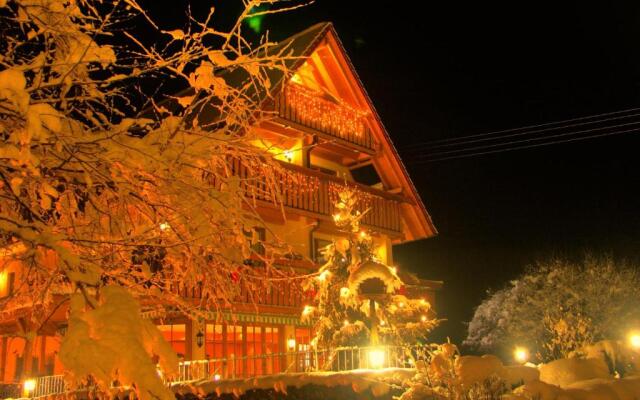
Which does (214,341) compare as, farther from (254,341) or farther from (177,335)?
(254,341)


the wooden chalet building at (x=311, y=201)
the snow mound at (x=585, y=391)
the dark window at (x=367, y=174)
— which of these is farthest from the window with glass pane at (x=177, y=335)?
the dark window at (x=367, y=174)

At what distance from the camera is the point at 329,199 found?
747 inches

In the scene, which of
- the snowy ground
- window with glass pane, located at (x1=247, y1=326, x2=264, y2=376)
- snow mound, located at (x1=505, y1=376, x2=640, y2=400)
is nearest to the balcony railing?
the snowy ground

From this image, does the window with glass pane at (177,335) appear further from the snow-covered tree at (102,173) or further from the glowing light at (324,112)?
the snow-covered tree at (102,173)

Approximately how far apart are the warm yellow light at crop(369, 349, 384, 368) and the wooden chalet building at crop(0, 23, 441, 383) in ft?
15.2

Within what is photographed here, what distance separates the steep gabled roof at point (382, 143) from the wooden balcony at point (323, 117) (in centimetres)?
56

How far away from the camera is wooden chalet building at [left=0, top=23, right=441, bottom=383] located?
17.1 meters

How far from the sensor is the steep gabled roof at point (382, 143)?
753 inches

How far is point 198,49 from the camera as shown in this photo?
453cm

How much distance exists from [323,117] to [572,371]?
10410mm

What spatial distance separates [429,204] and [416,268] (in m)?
5.78

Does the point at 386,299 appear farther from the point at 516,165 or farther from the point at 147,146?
the point at 516,165

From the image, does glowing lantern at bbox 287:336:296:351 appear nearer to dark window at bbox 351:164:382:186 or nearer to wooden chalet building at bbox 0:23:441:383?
wooden chalet building at bbox 0:23:441:383

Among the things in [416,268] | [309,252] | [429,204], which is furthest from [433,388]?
[429,204]
